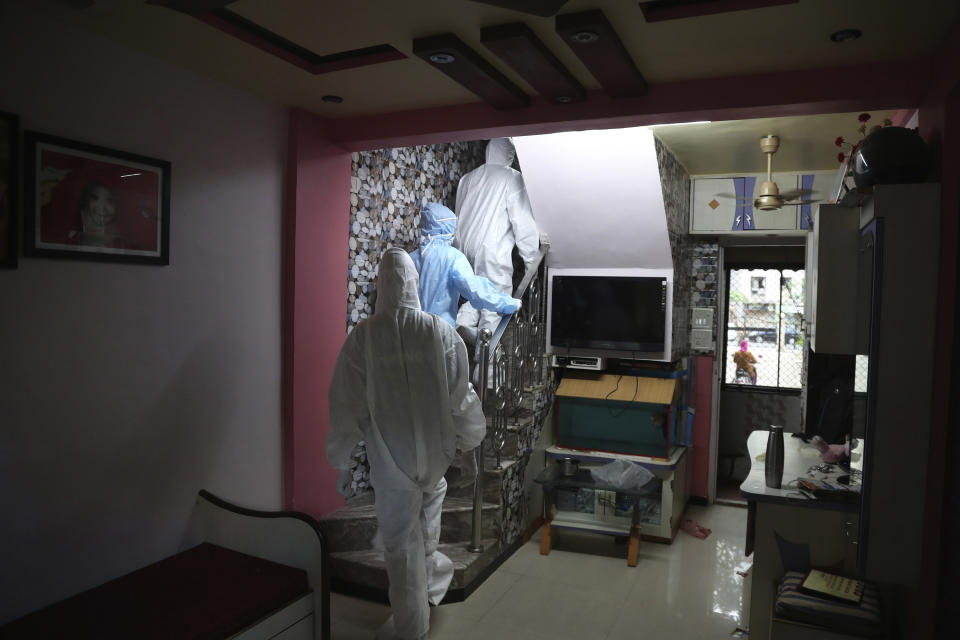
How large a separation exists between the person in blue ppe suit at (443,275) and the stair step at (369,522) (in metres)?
1.14

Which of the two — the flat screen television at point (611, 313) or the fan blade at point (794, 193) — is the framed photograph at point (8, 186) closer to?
the flat screen television at point (611, 313)

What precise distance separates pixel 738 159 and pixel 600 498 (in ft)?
8.45

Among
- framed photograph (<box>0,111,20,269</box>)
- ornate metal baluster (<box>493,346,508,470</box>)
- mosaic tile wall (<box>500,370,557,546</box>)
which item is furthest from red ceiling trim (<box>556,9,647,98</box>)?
mosaic tile wall (<box>500,370,557,546</box>)

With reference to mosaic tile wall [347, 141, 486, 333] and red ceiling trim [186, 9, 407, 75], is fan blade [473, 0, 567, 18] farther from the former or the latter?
mosaic tile wall [347, 141, 486, 333]

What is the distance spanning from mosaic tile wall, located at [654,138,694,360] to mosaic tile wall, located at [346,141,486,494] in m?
1.53

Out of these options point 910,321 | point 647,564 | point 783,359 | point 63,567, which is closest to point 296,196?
point 63,567

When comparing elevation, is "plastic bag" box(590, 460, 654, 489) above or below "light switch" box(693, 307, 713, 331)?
below

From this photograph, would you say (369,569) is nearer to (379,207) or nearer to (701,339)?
(379,207)

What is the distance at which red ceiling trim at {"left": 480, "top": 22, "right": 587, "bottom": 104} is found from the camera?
215 centimetres

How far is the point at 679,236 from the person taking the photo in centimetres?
473

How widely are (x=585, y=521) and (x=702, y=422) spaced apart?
5.18 feet

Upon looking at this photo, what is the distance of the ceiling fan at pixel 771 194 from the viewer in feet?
12.8

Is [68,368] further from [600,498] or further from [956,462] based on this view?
[600,498]

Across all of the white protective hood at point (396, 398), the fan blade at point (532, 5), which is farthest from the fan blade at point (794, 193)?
the fan blade at point (532, 5)
